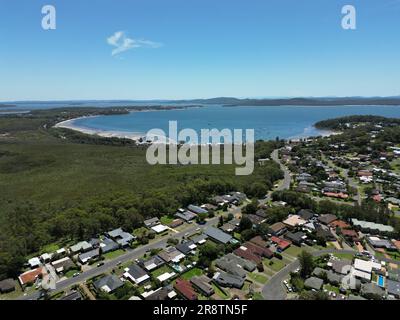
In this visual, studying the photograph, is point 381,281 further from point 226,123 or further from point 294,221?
point 226,123

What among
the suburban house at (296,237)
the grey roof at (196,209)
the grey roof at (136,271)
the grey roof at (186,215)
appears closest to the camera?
the grey roof at (136,271)

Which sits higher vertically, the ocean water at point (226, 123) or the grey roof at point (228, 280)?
the ocean water at point (226, 123)

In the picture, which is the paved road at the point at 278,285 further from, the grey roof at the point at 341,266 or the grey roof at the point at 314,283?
the grey roof at the point at 341,266

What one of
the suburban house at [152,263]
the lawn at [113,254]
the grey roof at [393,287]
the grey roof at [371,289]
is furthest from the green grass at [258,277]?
the lawn at [113,254]

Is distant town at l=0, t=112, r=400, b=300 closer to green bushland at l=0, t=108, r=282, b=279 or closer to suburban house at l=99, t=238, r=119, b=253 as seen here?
suburban house at l=99, t=238, r=119, b=253

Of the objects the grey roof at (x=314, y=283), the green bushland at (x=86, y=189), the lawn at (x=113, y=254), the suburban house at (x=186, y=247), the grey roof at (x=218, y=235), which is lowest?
the lawn at (x=113, y=254)
